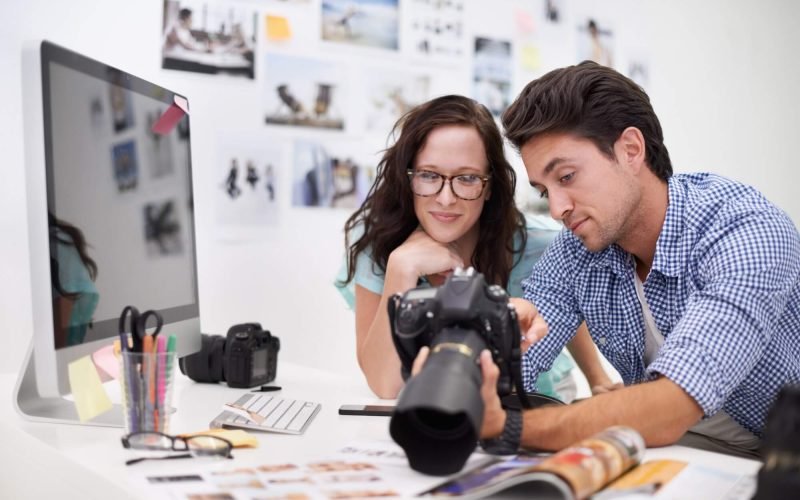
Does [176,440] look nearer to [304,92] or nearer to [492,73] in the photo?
[304,92]

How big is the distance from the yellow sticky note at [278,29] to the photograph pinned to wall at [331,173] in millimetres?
296

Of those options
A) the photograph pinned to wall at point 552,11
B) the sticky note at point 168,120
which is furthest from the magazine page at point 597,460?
the photograph pinned to wall at point 552,11

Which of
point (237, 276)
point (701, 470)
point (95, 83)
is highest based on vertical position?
point (95, 83)

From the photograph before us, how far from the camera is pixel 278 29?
6.83 feet

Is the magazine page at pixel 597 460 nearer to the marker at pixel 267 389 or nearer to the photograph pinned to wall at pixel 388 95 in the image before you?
the marker at pixel 267 389

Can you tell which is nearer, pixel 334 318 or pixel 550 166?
pixel 550 166

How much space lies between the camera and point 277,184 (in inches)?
82.8

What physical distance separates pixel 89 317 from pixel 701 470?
81cm

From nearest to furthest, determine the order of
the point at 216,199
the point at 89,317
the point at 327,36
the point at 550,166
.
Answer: the point at 89,317 < the point at 550,166 < the point at 216,199 < the point at 327,36

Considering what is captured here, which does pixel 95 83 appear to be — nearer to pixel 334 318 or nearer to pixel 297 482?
pixel 297 482

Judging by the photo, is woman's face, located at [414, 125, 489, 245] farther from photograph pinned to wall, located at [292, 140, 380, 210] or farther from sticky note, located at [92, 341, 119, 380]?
sticky note, located at [92, 341, 119, 380]

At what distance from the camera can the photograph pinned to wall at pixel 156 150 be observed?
1.23 metres

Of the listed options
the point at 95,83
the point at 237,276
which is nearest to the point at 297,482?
the point at 95,83

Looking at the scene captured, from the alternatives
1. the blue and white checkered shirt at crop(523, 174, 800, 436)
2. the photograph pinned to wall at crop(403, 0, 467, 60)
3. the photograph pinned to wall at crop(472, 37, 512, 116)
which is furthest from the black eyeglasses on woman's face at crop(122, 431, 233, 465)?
the photograph pinned to wall at crop(472, 37, 512, 116)
